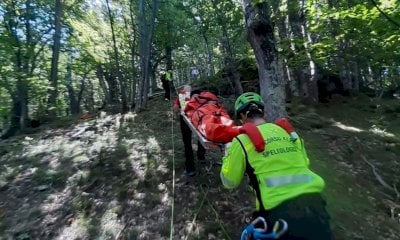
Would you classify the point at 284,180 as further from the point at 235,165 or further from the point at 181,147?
the point at 181,147

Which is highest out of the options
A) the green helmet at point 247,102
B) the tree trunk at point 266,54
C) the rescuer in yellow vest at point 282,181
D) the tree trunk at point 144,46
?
the tree trunk at point 144,46

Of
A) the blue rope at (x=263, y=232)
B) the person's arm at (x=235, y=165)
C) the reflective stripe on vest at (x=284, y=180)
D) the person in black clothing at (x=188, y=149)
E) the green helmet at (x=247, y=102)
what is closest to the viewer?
the blue rope at (x=263, y=232)

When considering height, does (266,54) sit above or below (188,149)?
above

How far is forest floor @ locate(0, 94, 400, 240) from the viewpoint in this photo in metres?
5.99

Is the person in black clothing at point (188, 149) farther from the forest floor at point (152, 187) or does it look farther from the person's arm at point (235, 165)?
the person's arm at point (235, 165)

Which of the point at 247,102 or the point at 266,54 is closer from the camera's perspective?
the point at 247,102

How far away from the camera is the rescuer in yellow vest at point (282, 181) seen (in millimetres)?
2709

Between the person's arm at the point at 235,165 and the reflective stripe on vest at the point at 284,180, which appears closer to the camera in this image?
the reflective stripe on vest at the point at 284,180

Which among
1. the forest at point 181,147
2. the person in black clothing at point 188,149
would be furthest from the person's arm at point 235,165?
the person in black clothing at point 188,149

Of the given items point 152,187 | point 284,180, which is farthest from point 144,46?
point 284,180

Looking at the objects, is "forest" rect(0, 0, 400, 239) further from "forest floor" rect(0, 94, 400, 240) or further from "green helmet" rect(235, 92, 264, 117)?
"green helmet" rect(235, 92, 264, 117)

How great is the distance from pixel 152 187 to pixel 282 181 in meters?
4.73

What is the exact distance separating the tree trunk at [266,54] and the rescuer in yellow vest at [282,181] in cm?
293

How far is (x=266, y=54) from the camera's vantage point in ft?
19.5
